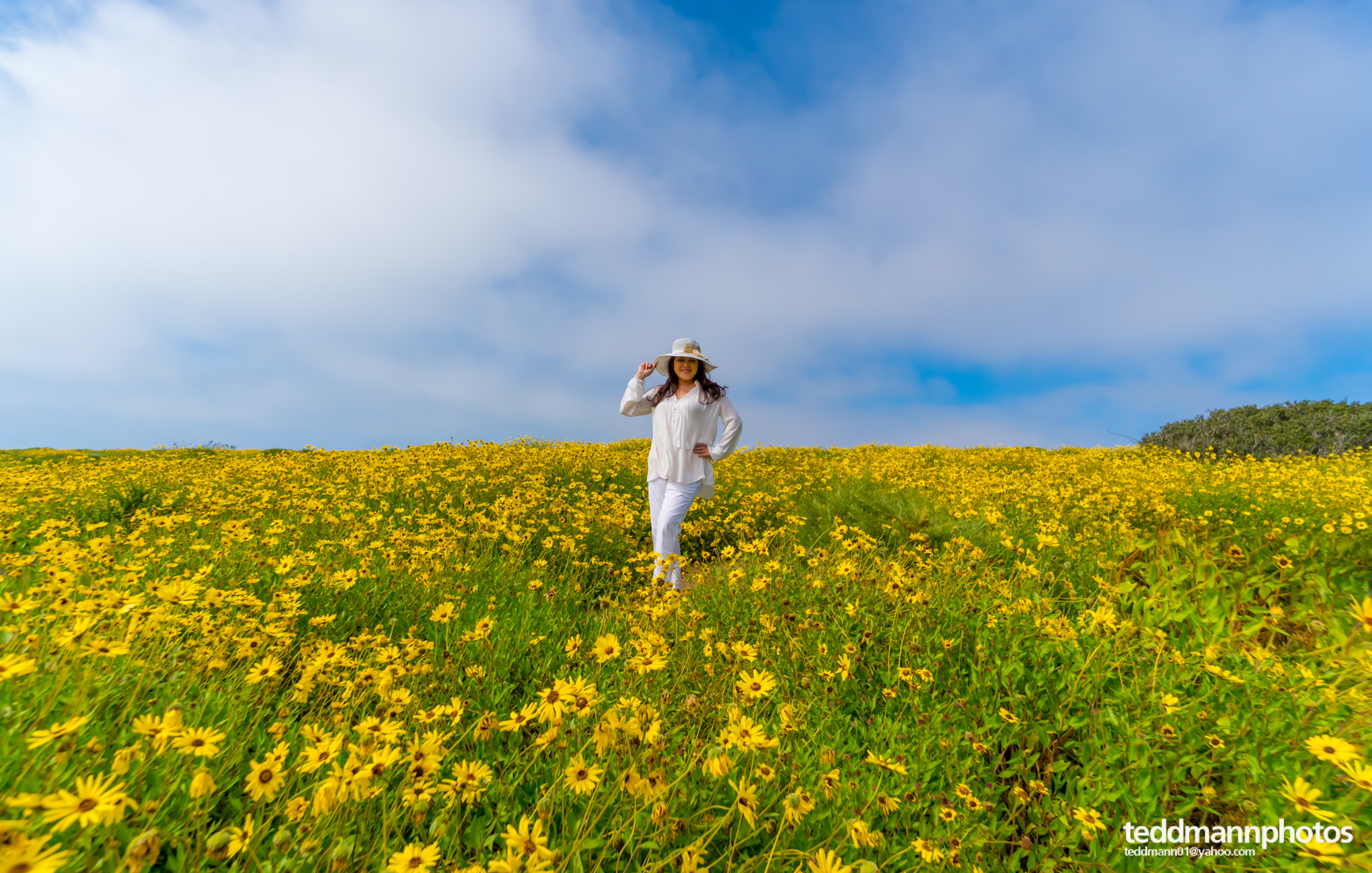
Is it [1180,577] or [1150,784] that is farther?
[1180,577]

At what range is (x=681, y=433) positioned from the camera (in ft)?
20.5

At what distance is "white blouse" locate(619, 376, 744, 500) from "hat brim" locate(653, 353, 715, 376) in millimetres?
282

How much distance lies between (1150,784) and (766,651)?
188cm

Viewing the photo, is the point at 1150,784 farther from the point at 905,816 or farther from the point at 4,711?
the point at 4,711

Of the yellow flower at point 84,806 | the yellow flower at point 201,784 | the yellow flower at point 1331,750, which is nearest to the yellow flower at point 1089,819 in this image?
the yellow flower at point 1331,750

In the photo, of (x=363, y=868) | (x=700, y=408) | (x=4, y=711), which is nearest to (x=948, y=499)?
(x=700, y=408)

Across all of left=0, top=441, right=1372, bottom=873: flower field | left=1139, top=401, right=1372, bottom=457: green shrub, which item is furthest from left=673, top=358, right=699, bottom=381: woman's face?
left=1139, top=401, right=1372, bottom=457: green shrub

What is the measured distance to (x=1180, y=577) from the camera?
3736mm

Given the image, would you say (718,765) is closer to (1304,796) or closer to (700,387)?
(1304,796)

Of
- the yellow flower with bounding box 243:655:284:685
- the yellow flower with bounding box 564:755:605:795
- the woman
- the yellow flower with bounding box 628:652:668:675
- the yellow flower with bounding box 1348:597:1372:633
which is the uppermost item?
the woman

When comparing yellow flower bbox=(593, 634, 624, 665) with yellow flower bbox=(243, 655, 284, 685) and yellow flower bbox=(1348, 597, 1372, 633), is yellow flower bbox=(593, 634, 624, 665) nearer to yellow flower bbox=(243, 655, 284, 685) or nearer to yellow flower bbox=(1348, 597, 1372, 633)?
yellow flower bbox=(243, 655, 284, 685)

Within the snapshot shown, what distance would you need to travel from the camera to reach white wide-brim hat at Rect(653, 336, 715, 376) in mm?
6305

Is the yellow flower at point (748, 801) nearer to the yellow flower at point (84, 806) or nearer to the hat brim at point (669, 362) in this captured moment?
the yellow flower at point (84, 806)

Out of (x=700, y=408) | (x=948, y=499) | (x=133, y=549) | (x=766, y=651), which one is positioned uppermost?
(x=700, y=408)
